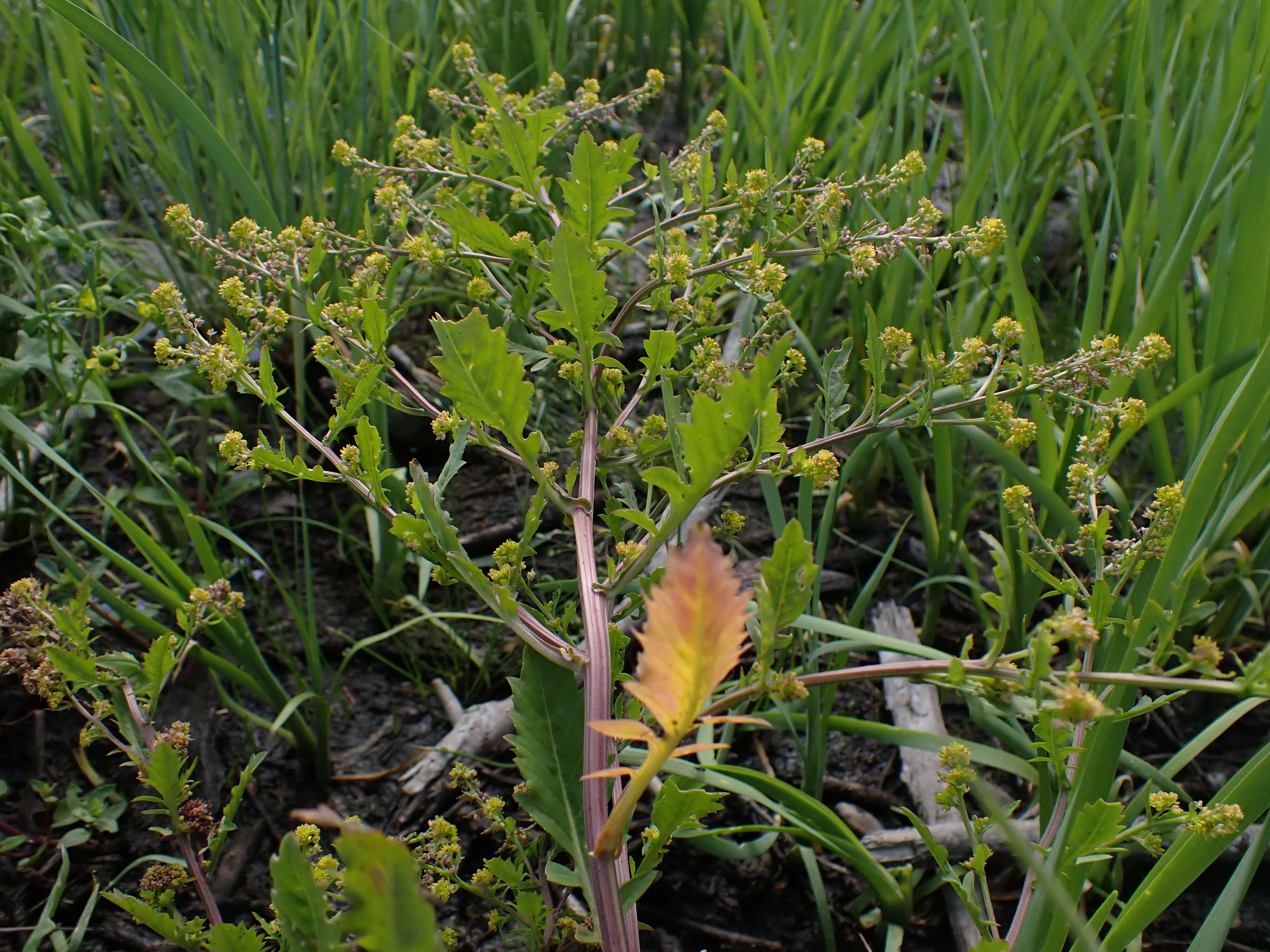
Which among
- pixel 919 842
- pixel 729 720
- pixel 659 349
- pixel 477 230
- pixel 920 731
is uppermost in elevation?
pixel 477 230

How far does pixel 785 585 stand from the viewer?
22.5 inches

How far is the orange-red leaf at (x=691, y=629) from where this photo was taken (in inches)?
18.5

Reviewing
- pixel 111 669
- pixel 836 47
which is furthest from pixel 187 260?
pixel 836 47

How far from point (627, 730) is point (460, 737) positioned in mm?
791

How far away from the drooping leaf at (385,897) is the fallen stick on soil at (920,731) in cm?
80

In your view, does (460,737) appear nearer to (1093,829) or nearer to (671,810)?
(671,810)

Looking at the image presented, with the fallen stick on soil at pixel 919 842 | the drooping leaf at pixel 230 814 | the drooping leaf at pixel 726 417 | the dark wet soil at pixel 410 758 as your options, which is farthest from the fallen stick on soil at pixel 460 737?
the drooping leaf at pixel 726 417

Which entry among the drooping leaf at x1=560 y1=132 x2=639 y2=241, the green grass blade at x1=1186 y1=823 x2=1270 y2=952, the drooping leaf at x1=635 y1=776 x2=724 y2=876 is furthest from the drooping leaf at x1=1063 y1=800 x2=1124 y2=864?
the drooping leaf at x1=560 y1=132 x2=639 y2=241

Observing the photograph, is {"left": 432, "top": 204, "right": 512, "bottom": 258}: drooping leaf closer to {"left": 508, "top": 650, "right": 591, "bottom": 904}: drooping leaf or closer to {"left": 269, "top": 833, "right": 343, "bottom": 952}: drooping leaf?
{"left": 508, "top": 650, "right": 591, "bottom": 904}: drooping leaf

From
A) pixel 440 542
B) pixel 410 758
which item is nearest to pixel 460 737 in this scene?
pixel 410 758

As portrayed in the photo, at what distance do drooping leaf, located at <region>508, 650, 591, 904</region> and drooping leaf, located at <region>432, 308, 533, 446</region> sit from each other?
23 centimetres

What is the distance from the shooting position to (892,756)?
1.29 m

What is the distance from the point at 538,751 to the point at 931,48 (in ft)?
7.37

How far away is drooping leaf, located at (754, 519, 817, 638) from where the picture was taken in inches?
22.0
